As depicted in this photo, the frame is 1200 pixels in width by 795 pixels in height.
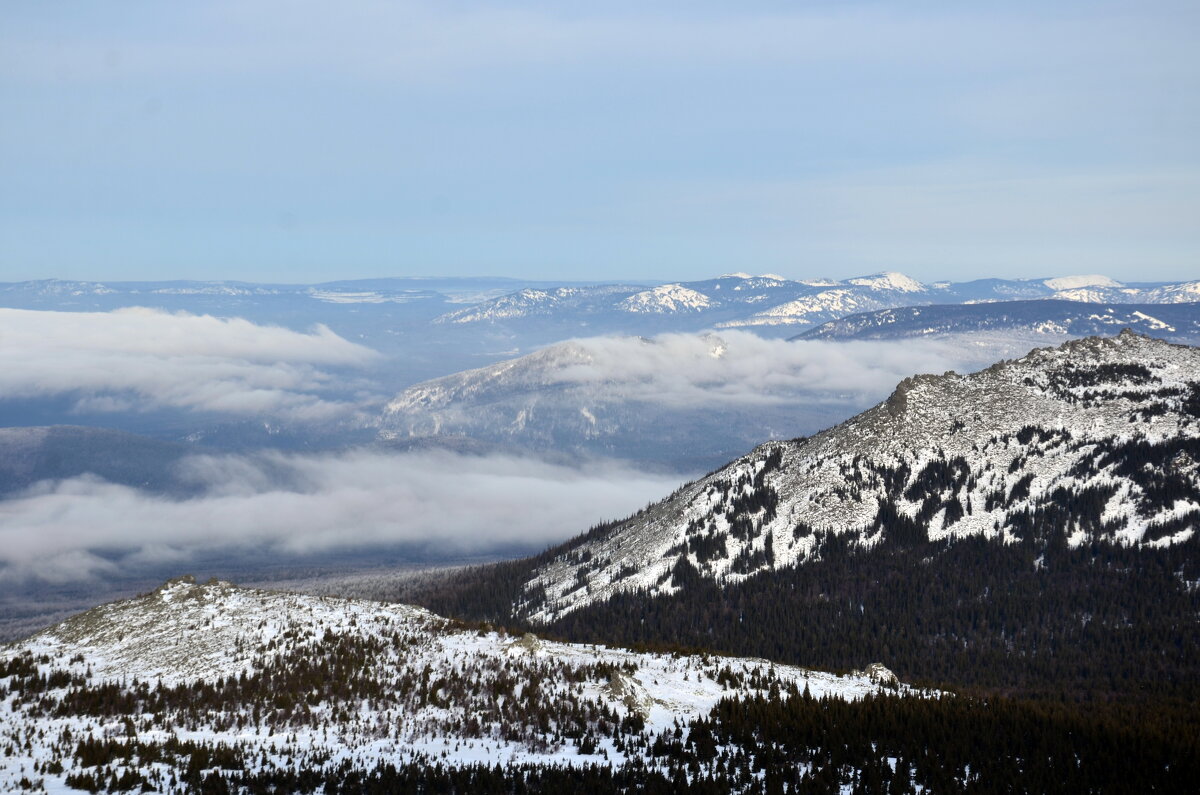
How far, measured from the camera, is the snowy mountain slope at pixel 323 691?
48312 millimetres

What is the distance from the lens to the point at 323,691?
58.9m

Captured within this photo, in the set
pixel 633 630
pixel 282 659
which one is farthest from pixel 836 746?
pixel 633 630

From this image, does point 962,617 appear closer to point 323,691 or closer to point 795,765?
point 795,765

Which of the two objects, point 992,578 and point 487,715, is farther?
point 992,578

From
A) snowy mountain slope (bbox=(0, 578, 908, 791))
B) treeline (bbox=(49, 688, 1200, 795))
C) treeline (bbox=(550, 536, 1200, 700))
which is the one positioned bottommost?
treeline (bbox=(550, 536, 1200, 700))

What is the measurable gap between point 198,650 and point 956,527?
513 feet

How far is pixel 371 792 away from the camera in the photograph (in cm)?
4316

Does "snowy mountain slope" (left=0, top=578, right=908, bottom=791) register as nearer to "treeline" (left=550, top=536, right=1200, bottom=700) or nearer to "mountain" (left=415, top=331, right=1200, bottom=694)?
"treeline" (left=550, top=536, right=1200, bottom=700)

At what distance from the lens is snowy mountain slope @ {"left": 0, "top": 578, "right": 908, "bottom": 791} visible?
159 ft

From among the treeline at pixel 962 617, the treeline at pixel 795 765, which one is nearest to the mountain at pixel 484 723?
the treeline at pixel 795 765

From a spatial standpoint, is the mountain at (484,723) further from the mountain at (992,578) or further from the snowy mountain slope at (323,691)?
the mountain at (992,578)

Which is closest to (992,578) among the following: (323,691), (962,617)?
(962,617)

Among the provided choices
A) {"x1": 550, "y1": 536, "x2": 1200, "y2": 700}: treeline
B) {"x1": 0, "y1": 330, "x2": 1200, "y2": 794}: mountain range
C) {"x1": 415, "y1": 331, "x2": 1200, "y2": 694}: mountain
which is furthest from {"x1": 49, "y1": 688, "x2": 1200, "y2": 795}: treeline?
{"x1": 415, "y1": 331, "x2": 1200, "y2": 694}: mountain

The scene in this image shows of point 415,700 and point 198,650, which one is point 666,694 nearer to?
point 415,700
